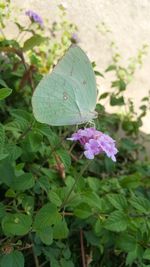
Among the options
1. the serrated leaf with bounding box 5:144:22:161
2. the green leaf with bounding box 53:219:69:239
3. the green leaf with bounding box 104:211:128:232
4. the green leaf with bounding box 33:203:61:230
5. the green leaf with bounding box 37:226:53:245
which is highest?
the serrated leaf with bounding box 5:144:22:161

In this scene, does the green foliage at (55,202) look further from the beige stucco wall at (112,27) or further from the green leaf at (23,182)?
the beige stucco wall at (112,27)

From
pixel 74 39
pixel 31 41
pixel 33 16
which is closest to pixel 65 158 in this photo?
pixel 31 41

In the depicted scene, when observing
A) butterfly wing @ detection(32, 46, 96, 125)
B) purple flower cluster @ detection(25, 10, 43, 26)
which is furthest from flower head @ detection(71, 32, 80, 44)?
butterfly wing @ detection(32, 46, 96, 125)

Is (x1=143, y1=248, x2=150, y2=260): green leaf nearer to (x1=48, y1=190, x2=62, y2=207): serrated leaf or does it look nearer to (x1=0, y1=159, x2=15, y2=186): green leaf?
(x1=48, y1=190, x2=62, y2=207): serrated leaf

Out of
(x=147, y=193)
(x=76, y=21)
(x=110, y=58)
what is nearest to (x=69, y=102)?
(x=147, y=193)

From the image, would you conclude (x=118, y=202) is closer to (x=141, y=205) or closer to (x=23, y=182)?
(x=141, y=205)

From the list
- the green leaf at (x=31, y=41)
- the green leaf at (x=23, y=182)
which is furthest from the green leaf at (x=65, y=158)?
the green leaf at (x=31, y=41)
